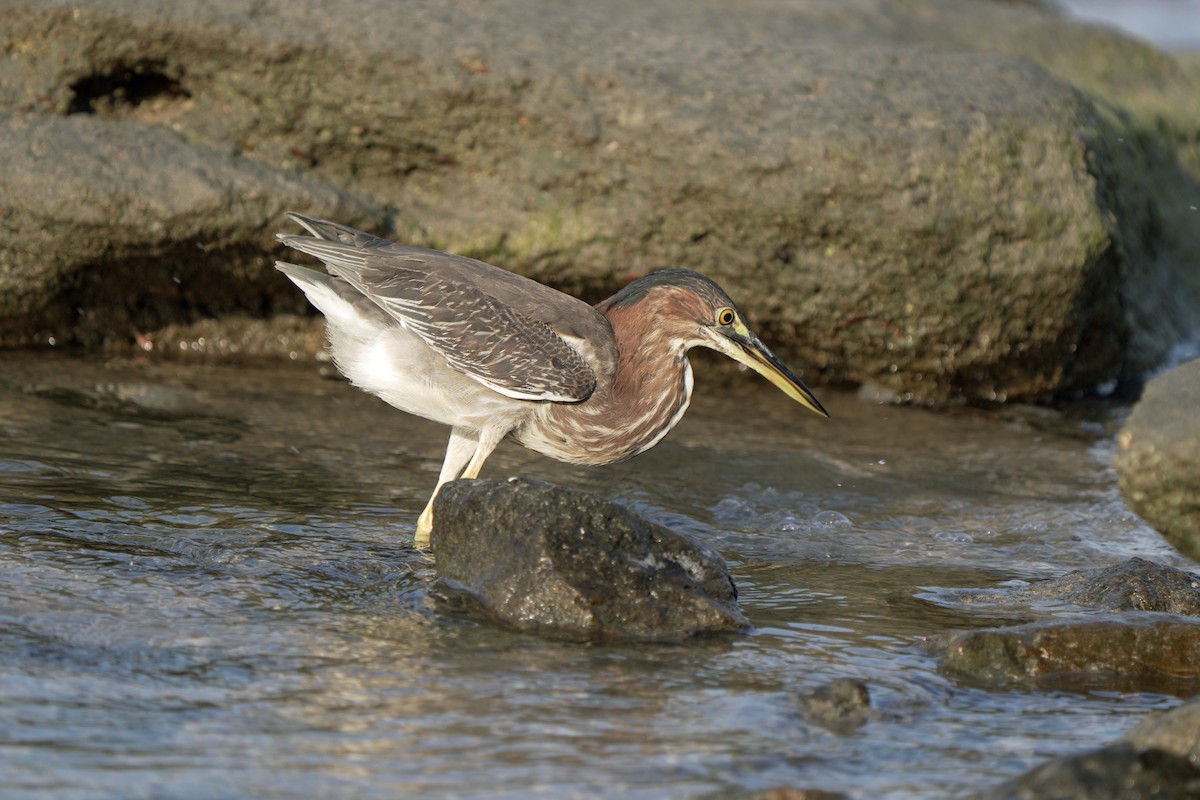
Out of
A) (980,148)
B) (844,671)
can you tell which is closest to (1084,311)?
(980,148)

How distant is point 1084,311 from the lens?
8266 mm

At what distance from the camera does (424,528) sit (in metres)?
5.61

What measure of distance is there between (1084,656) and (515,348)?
243cm

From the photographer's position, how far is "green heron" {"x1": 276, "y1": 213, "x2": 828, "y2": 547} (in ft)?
18.7

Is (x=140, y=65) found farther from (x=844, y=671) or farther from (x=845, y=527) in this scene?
(x=844, y=671)

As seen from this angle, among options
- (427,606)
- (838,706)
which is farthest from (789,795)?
(427,606)

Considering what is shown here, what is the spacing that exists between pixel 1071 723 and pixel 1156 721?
0.53 m

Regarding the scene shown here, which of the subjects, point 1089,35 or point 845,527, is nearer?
point 845,527

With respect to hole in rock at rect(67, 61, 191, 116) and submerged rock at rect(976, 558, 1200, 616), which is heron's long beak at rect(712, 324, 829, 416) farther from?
hole in rock at rect(67, 61, 191, 116)

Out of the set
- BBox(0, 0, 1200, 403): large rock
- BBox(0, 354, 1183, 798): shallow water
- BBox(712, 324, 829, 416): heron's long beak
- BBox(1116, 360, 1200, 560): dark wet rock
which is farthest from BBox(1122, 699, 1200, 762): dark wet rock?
BBox(0, 0, 1200, 403): large rock

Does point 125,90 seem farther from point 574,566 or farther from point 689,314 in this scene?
point 574,566

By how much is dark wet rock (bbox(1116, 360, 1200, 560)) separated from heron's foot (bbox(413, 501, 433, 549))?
→ 2.54 metres

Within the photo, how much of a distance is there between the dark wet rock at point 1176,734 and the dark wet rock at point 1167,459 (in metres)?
1.24

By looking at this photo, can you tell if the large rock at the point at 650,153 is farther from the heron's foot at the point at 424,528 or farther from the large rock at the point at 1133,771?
the large rock at the point at 1133,771
